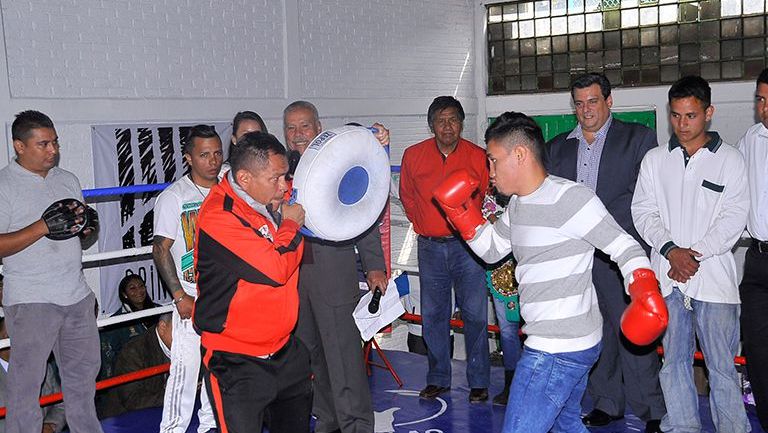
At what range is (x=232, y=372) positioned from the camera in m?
2.83

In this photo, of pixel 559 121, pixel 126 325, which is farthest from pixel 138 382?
pixel 559 121

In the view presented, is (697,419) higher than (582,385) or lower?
lower

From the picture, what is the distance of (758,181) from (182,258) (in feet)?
8.63

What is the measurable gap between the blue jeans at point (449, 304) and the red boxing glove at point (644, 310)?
171cm

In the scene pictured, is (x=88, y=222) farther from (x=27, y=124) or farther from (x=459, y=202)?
(x=459, y=202)

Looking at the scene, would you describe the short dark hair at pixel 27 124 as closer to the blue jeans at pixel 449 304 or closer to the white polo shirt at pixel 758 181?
the blue jeans at pixel 449 304

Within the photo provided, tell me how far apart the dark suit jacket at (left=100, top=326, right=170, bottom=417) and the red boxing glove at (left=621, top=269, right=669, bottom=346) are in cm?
297

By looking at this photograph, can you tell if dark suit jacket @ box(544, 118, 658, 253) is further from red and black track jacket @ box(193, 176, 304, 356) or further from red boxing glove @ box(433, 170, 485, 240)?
red and black track jacket @ box(193, 176, 304, 356)

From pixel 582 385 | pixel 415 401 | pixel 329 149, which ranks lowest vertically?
pixel 415 401

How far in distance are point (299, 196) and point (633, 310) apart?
1.27 meters

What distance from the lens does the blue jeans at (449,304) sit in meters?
4.40

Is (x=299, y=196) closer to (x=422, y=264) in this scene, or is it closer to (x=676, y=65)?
(x=422, y=264)

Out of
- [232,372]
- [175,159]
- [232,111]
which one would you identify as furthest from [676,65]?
[232,372]

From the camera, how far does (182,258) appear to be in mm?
3777
